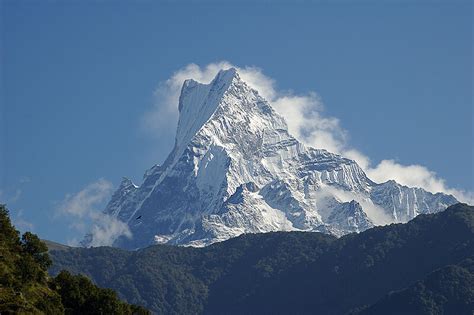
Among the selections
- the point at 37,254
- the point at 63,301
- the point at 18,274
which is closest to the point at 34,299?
the point at 18,274

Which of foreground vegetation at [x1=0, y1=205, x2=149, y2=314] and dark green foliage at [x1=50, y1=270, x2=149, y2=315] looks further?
dark green foliage at [x1=50, y1=270, x2=149, y2=315]

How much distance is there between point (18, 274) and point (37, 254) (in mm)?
18739

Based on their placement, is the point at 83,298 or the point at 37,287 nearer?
the point at 37,287

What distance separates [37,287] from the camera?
379 ft

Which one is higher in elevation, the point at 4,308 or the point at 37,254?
the point at 37,254

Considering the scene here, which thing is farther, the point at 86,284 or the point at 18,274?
the point at 86,284

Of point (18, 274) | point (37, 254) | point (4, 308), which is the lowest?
point (4, 308)

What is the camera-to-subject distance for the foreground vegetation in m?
105

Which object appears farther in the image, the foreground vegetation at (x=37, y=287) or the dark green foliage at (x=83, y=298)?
the dark green foliage at (x=83, y=298)

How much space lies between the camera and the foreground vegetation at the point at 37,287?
105m

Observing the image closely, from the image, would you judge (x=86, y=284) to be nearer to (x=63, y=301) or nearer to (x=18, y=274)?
(x=63, y=301)

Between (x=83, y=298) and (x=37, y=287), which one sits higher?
(x=83, y=298)

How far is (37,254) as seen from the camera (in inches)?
5197

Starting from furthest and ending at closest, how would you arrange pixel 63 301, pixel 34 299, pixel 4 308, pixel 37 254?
pixel 37 254 → pixel 63 301 → pixel 34 299 → pixel 4 308
